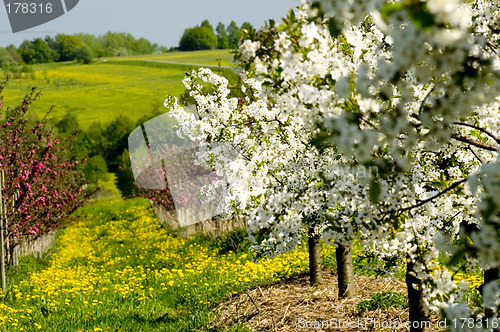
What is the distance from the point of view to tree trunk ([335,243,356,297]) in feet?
20.1

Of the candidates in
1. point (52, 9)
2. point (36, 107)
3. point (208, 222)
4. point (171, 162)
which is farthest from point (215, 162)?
point (52, 9)

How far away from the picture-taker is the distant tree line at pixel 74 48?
83.9 meters

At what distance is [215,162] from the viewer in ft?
21.6

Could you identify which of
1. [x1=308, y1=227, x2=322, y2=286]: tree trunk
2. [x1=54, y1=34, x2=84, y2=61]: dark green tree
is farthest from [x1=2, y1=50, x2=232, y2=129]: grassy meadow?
[x1=308, y1=227, x2=322, y2=286]: tree trunk

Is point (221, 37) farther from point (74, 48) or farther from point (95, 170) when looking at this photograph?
point (95, 170)

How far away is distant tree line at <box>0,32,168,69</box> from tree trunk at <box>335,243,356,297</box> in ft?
232

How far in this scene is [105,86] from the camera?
63.6 m

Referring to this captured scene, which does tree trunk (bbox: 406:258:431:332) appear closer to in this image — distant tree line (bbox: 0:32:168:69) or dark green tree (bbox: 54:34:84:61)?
distant tree line (bbox: 0:32:168:69)

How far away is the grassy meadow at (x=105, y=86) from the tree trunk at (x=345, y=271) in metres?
42.5

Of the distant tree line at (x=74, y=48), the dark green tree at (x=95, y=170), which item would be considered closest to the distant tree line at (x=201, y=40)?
the distant tree line at (x=74, y=48)

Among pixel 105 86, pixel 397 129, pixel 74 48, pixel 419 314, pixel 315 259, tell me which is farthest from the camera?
pixel 74 48

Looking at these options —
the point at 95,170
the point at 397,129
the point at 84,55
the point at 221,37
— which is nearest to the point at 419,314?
the point at 397,129

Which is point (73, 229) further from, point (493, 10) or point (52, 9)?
point (52, 9)

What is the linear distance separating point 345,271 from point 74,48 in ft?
304
